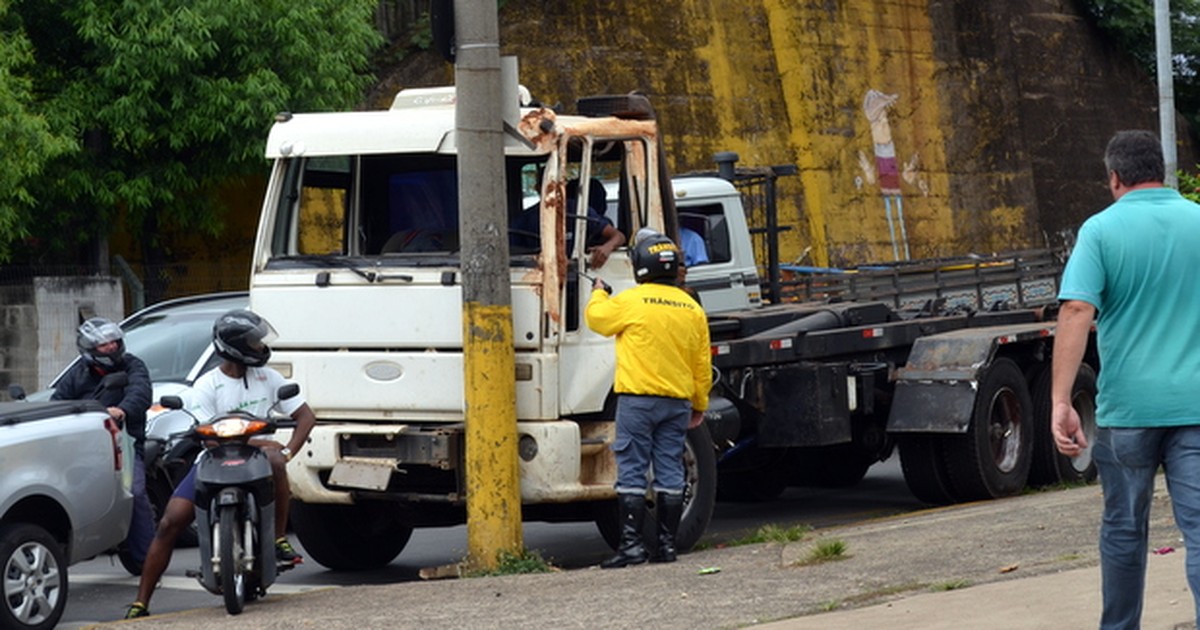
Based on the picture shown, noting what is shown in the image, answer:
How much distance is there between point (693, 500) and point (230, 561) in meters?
3.10

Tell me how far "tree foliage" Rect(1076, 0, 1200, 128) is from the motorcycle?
29.6 m

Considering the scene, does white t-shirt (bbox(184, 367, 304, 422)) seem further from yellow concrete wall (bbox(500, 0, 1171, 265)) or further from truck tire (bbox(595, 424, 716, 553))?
yellow concrete wall (bbox(500, 0, 1171, 265))

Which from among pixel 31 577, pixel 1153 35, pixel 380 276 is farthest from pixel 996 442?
pixel 1153 35

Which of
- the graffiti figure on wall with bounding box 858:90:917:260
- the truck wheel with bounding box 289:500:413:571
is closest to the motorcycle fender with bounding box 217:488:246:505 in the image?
the truck wheel with bounding box 289:500:413:571

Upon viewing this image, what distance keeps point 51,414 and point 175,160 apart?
449 inches

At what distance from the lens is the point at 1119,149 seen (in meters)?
6.36

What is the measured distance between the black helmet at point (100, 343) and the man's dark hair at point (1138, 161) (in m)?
6.71

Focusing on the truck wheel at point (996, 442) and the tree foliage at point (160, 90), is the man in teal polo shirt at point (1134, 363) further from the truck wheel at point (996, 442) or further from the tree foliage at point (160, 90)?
the tree foliage at point (160, 90)

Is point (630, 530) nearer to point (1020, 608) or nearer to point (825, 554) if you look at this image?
point (825, 554)

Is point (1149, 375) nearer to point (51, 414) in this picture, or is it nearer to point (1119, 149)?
point (1119, 149)

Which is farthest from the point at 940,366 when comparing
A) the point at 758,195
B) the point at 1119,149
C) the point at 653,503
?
the point at 1119,149

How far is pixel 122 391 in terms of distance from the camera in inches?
438

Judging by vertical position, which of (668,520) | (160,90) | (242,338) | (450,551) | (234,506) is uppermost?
(160,90)

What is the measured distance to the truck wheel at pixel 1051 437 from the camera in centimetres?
1379
